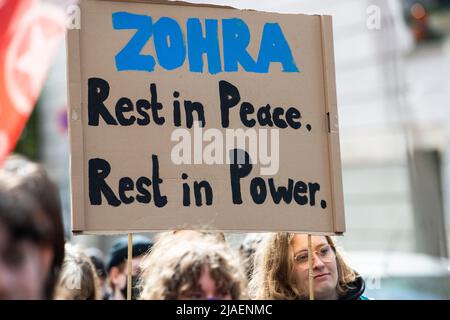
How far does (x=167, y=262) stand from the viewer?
8.33ft

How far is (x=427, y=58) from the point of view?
8641 millimetres

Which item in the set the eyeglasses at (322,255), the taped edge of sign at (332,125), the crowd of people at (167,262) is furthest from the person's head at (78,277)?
the taped edge of sign at (332,125)

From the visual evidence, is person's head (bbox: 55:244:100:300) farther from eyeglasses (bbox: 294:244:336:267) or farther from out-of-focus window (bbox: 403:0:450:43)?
out-of-focus window (bbox: 403:0:450:43)

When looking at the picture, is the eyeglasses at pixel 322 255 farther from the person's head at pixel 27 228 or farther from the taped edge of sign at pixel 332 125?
the person's head at pixel 27 228

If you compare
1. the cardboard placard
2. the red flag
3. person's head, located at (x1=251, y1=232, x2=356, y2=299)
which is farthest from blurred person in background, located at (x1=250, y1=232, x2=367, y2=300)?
the red flag

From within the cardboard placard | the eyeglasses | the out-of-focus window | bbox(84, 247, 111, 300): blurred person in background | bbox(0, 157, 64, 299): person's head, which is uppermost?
the out-of-focus window

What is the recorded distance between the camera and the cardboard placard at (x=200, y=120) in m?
2.61

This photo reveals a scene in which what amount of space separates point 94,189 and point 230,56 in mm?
585

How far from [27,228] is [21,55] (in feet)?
7.79

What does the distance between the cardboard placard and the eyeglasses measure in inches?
4.2

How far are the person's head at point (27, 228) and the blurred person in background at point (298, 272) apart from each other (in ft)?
2.44

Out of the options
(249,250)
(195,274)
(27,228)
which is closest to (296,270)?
(249,250)

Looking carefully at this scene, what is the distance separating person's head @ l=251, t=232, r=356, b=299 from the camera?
2744 millimetres

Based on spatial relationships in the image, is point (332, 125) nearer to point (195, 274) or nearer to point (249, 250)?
point (249, 250)
